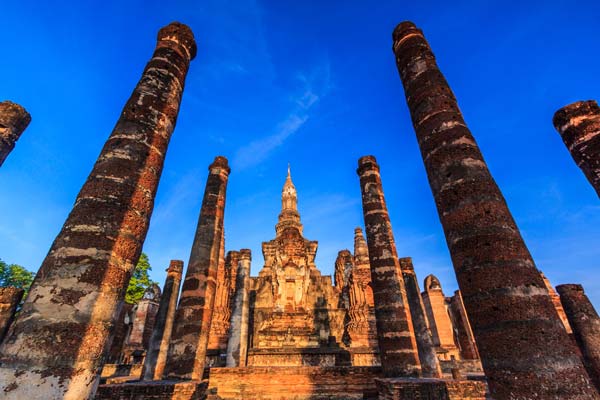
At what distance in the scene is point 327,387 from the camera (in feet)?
36.4

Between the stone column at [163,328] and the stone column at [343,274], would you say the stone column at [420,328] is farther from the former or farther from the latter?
the stone column at [163,328]

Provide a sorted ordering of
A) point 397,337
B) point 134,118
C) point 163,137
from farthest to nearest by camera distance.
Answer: point 397,337 < point 163,137 < point 134,118

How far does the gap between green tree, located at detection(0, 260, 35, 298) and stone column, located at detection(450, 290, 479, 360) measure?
1764 inches

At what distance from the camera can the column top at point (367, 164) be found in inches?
500

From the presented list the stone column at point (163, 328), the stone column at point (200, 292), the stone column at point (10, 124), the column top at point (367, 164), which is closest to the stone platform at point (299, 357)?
the stone column at point (163, 328)

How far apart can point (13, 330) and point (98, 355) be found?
100 cm

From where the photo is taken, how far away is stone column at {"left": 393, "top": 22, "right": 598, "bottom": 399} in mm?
3457

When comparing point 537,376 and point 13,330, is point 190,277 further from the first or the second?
Result: point 537,376

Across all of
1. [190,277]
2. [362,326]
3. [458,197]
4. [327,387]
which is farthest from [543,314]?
[362,326]

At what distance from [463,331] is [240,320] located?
16034 mm

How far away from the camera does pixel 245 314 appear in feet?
49.9

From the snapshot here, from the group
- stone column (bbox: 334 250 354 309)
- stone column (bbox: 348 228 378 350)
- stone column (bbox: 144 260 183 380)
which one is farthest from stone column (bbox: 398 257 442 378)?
stone column (bbox: 144 260 183 380)

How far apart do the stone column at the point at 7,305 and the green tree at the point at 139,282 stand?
78.2 feet

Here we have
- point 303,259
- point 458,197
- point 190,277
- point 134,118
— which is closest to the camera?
point 458,197
